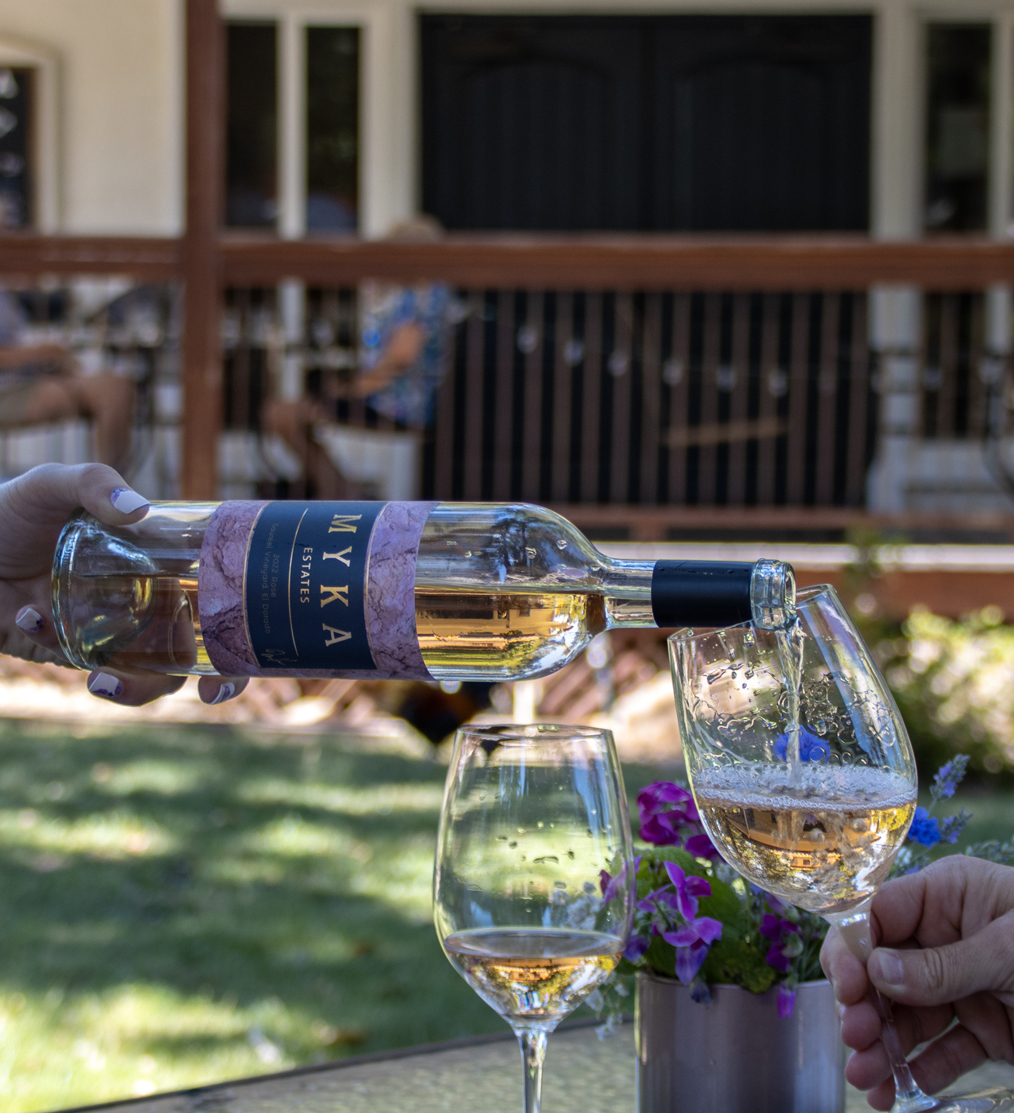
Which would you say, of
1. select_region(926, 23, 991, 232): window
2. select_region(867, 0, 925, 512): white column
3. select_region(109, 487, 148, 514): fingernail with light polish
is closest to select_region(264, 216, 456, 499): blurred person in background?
select_region(867, 0, 925, 512): white column

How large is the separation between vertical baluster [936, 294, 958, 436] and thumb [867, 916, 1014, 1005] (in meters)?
6.12

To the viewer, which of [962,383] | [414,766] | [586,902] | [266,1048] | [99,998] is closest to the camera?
[586,902]

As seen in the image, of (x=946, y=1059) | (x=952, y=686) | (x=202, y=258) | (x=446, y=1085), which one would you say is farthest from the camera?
(x=202, y=258)

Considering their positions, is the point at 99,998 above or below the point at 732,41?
below

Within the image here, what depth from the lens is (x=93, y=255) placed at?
229 inches

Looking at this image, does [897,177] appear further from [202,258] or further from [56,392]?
[56,392]

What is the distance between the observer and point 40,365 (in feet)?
21.2

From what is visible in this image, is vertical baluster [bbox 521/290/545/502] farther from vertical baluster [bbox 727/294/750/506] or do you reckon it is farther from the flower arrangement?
the flower arrangement

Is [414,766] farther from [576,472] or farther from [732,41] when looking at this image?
[732,41]

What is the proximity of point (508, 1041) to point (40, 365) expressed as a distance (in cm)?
563

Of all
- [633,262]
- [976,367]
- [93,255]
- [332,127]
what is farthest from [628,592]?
[332,127]

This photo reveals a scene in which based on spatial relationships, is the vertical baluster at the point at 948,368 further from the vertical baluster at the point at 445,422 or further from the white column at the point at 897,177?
the vertical baluster at the point at 445,422

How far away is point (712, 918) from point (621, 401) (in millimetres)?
6804

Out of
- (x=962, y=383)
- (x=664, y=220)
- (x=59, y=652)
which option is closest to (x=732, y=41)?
(x=664, y=220)
